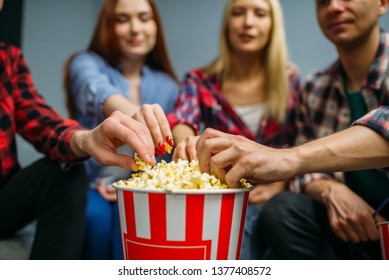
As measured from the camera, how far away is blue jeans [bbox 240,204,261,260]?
4.07ft

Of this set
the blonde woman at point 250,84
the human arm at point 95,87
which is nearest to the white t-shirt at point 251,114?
the blonde woman at point 250,84

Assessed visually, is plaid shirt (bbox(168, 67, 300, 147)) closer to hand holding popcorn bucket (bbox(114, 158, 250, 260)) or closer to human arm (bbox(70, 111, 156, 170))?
human arm (bbox(70, 111, 156, 170))

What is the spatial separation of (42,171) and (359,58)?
2.93 feet

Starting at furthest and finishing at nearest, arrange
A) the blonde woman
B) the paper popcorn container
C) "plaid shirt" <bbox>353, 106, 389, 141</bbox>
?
the blonde woman < "plaid shirt" <bbox>353, 106, 389, 141</bbox> < the paper popcorn container

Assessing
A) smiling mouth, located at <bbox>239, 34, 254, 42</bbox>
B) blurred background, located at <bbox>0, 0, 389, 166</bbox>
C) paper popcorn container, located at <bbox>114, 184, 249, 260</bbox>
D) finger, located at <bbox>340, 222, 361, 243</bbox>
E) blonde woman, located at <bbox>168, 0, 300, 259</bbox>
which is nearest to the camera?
paper popcorn container, located at <bbox>114, 184, 249, 260</bbox>

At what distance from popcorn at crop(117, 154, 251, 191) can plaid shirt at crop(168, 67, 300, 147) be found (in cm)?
60

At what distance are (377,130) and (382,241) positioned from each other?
0.75 feet

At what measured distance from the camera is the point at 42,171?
1137 mm

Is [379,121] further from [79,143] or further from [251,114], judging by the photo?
[251,114]

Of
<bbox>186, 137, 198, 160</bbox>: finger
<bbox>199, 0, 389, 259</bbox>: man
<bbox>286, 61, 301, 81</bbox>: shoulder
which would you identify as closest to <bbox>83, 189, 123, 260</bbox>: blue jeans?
<bbox>199, 0, 389, 259</bbox>: man

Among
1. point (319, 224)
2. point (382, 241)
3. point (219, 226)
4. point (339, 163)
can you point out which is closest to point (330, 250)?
point (319, 224)

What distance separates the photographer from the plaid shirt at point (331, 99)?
124 centimetres
